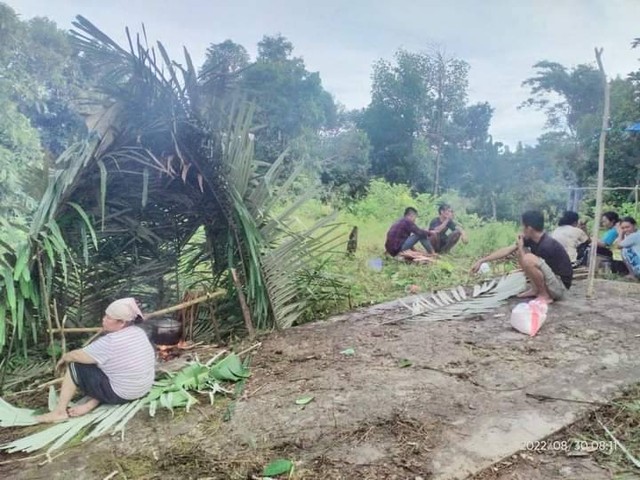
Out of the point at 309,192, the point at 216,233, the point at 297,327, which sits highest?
the point at 309,192

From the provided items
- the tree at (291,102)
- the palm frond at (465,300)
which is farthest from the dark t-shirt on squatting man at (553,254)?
the tree at (291,102)

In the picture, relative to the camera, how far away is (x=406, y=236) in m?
7.77

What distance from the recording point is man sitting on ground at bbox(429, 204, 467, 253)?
8148 millimetres

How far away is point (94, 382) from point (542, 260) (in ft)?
11.8

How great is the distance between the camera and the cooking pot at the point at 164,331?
3779 mm

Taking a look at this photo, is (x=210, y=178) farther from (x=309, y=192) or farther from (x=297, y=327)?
(x=297, y=327)

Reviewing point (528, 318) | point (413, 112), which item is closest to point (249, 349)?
point (528, 318)

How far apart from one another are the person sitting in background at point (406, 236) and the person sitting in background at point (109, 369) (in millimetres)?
5470

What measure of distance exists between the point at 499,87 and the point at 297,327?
25.0 m

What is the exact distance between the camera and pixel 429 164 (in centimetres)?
2258

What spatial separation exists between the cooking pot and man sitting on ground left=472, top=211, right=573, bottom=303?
9.36 feet

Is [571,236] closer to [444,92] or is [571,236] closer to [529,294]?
[529,294]

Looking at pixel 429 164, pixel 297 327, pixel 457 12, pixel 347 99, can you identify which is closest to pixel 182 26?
pixel 457 12

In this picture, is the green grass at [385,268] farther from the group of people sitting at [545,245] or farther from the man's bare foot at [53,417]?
the man's bare foot at [53,417]
